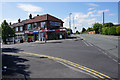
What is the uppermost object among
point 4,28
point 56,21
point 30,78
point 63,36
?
point 56,21

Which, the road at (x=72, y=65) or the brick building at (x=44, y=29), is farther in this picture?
the brick building at (x=44, y=29)

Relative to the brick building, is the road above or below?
below

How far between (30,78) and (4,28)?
3427cm

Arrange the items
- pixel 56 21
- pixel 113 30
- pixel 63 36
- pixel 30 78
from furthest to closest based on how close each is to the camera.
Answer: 1. pixel 113 30
2. pixel 56 21
3. pixel 63 36
4. pixel 30 78

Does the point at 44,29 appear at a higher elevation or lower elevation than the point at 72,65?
higher

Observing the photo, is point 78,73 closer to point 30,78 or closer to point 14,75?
point 30,78

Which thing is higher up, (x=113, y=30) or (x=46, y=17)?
(x=46, y=17)

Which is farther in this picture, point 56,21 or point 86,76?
point 56,21

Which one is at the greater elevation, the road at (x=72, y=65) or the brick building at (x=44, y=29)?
the brick building at (x=44, y=29)

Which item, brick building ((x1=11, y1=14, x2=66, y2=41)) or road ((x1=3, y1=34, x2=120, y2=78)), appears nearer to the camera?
road ((x1=3, y1=34, x2=120, y2=78))

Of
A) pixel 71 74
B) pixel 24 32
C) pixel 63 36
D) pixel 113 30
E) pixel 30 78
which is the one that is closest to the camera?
pixel 30 78

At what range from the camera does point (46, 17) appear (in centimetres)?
3384

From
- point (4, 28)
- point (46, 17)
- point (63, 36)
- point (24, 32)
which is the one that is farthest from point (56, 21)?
point (4, 28)

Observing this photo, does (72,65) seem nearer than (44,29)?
Yes
